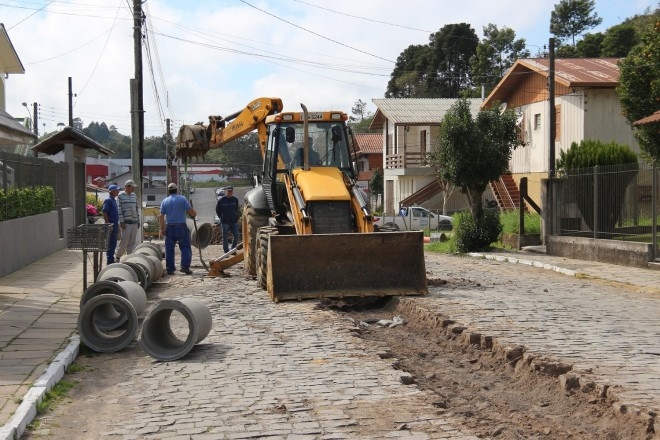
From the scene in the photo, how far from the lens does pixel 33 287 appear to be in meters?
15.0

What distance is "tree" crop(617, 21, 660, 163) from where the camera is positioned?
68.8 feet

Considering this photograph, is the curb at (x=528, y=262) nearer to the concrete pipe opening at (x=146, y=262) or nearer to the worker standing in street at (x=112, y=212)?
the concrete pipe opening at (x=146, y=262)

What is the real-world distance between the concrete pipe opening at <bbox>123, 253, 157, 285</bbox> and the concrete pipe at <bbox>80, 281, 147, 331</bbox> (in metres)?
3.11

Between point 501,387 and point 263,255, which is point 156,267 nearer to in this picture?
point 263,255

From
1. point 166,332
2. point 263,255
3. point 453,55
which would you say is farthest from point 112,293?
point 453,55

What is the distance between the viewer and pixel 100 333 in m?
10.0

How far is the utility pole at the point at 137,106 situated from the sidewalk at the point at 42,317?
2.83m

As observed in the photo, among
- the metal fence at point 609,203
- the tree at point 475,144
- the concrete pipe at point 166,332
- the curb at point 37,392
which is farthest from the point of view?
the tree at point 475,144

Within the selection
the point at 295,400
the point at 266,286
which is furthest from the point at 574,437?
the point at 266,286

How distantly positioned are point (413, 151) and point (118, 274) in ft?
134

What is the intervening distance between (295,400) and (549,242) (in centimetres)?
1744

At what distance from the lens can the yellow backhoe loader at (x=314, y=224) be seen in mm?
13289

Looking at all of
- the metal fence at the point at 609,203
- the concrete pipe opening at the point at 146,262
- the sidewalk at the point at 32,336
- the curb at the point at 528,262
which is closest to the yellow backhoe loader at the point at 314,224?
the concrete pipe opening at the point at 146,262

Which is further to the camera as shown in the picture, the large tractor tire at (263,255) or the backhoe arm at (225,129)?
the backhoe arm at (225,129)
